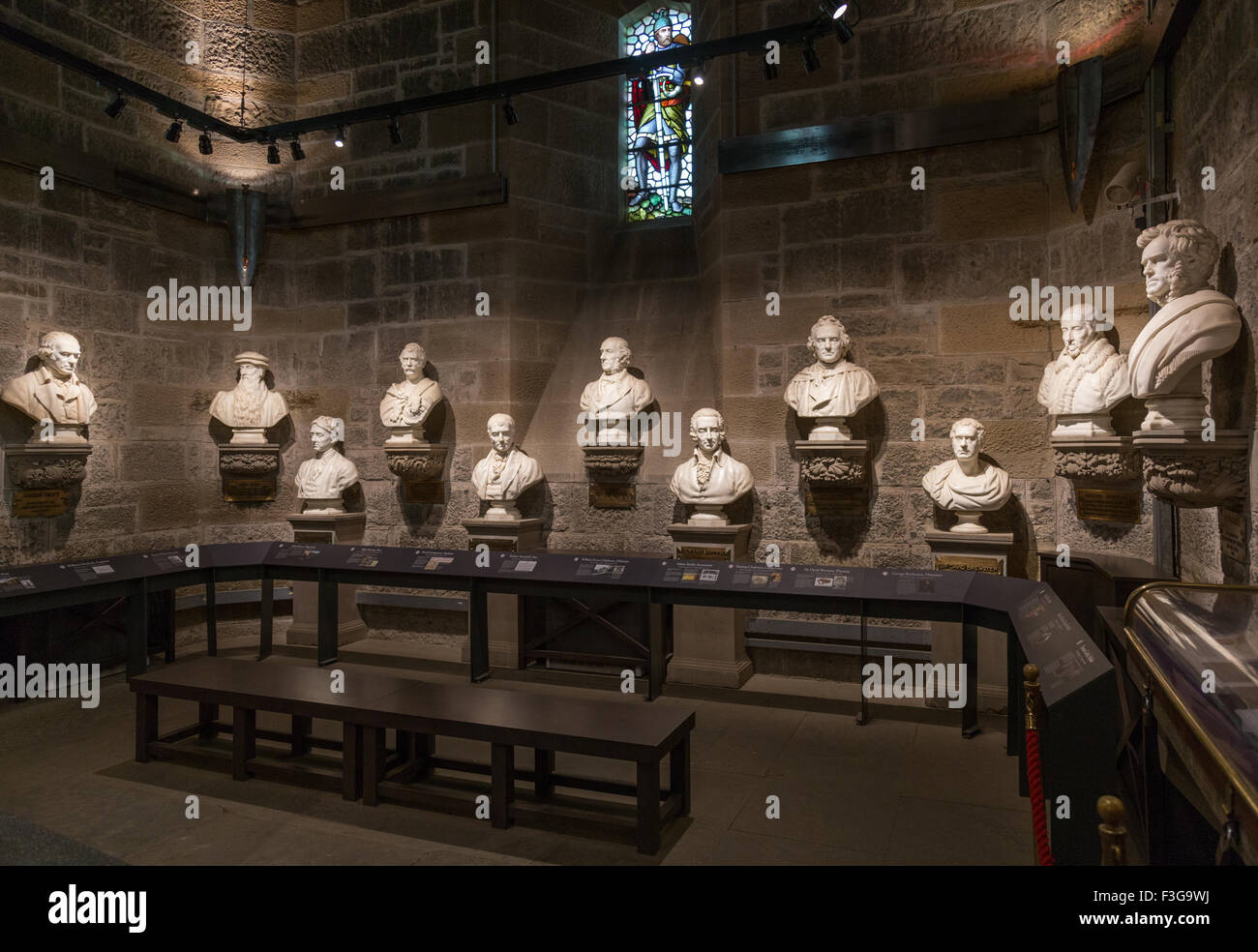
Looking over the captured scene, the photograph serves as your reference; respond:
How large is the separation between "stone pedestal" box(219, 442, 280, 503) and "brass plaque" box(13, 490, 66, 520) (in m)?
1.15

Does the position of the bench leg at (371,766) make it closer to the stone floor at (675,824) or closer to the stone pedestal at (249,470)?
the stone floor at (675,824)

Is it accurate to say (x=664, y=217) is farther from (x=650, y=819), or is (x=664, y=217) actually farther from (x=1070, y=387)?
(x=650, y=819)

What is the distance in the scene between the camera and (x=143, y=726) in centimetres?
363

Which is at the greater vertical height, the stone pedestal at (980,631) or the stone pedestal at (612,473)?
the stone pedestal at (612,473)

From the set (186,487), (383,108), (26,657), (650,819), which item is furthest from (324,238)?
(650,819)

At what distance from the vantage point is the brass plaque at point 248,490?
6.38m

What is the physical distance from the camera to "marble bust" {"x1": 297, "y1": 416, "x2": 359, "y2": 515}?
5.95 metres

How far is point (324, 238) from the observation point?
21.2 feet

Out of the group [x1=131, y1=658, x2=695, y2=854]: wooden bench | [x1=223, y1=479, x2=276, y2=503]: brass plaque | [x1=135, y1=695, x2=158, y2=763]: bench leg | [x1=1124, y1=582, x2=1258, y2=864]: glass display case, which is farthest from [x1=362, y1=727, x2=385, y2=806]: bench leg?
[x1=223, y1=479, x2=276, y2=503]: brass plaque

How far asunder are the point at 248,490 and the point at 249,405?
677mm

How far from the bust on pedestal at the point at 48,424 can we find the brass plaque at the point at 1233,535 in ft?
19.4

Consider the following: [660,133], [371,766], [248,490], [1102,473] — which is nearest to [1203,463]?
[1102,473]

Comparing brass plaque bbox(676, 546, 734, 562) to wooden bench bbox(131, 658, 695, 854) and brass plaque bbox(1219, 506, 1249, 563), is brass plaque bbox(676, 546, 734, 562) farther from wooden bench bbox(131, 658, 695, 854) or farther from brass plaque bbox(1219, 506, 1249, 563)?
brass plaque bbox(1219, 506, 1249, 563)

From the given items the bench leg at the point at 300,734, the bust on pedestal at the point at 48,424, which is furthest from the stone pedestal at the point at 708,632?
the bust on pedestal at the point at 48,424
